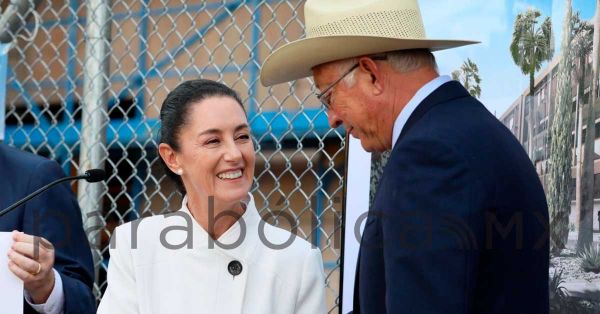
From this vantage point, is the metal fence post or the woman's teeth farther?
the metal fence post

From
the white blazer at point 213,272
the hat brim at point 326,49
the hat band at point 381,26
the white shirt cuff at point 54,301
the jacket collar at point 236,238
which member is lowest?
the white shirt cuff at point 54,301

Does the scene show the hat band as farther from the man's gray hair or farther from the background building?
the background building

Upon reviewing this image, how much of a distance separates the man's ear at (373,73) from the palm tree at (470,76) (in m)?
0.74

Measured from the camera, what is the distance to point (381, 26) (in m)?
2.26

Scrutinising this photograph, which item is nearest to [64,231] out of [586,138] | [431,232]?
[431,232]

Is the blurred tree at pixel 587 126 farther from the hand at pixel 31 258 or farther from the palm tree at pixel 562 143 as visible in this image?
the hand at pixel 31 258

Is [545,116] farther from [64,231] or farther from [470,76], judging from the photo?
[64,231]

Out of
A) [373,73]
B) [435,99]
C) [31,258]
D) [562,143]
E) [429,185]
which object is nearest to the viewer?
[429,185]

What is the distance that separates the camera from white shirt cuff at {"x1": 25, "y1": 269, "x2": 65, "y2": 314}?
9.30 ft

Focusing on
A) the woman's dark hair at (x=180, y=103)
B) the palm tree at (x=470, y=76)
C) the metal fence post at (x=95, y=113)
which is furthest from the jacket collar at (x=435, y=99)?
the metal fence post at (x=95, y=113)

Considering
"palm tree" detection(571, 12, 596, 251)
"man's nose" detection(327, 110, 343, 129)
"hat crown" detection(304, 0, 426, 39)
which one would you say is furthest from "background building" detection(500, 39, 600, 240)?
"man's nose" detection(327, 110, 343, 129)

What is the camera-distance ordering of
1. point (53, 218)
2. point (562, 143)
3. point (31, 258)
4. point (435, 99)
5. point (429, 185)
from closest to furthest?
point (429, 185) < point (435, 99) < point (31, 258) < point (562, 143) < point (53, 218)

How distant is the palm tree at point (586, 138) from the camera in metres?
2.72

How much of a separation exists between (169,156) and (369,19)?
89cm
